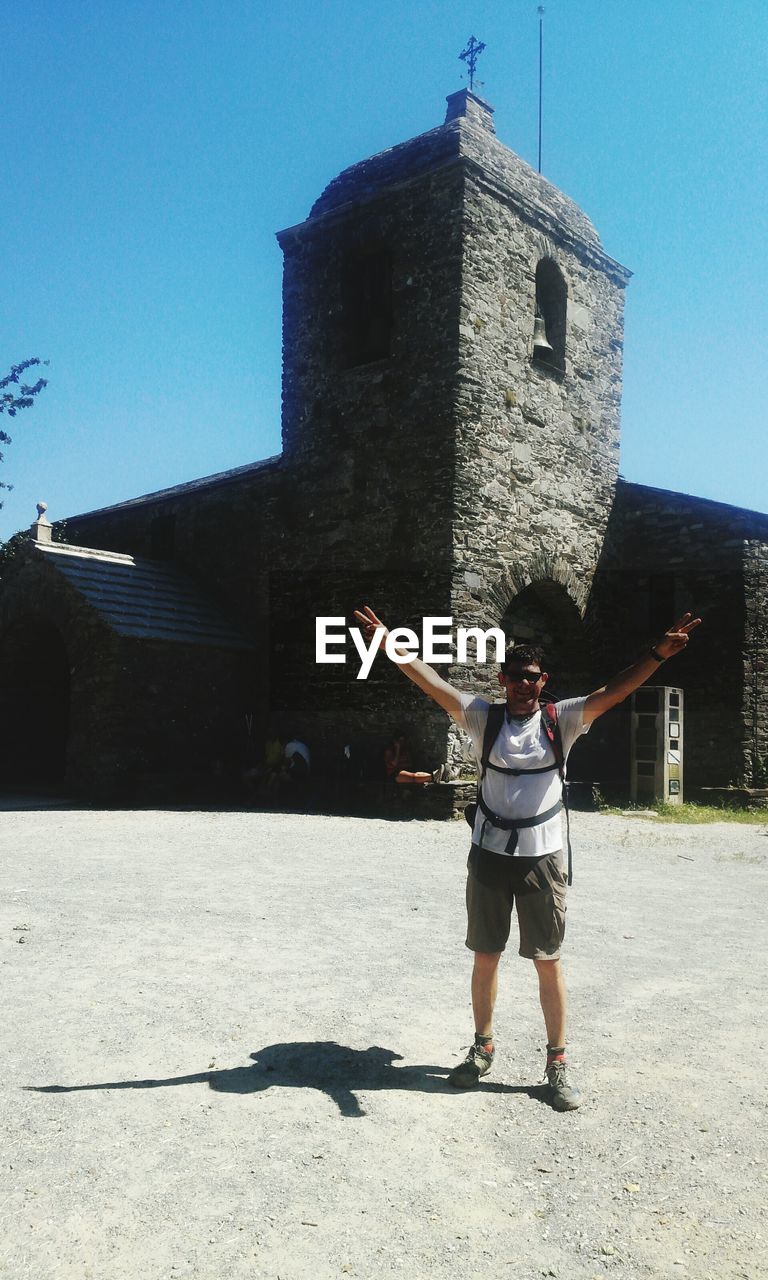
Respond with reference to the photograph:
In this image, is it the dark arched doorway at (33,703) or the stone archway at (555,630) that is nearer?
the stone archway at (555,630)

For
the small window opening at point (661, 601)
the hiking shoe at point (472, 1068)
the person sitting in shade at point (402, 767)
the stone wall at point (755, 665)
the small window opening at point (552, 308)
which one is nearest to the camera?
the hiking shoe at point (472, 1068)

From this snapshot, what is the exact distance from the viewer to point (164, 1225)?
2.52 metres

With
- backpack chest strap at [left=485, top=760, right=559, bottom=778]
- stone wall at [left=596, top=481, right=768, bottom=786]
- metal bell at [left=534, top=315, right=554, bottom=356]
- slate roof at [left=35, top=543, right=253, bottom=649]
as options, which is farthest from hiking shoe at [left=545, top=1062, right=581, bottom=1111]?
metal bell at [left=534, top=315, right=554, bottom=356]

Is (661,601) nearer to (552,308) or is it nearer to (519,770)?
(552,308)

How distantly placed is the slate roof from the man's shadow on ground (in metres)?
9.71

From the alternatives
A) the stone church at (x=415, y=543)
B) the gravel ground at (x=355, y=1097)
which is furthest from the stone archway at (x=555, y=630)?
the gravel ground at (x=355, y=1097)

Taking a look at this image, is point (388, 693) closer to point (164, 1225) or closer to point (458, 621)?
point (458, 621)

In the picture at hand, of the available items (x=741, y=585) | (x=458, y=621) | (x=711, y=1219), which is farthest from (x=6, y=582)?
(x=711, y=1219)

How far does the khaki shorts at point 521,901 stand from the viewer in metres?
3.58

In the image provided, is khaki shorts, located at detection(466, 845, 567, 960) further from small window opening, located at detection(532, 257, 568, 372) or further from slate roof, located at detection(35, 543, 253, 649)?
small window opening, located at detection(532, 257, 568, 372)

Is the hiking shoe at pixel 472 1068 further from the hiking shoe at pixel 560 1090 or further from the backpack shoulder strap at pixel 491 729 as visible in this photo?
the backpack shoulder strap at pixel 491 729

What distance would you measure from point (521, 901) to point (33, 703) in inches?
520

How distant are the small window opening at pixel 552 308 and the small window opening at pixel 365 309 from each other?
2.40 metres

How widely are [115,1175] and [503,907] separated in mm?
1647
